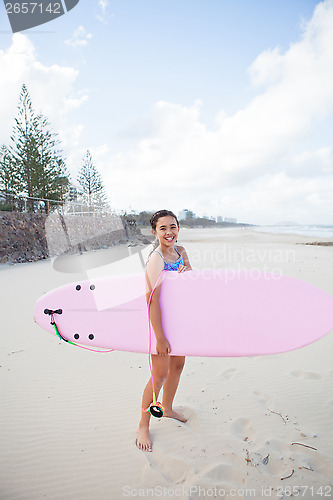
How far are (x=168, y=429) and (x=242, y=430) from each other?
1.59 ft

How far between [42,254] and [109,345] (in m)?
8.91

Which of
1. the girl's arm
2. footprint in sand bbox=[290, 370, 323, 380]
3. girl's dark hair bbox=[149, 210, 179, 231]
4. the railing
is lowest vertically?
footprint in sand bbox=[290, 370, 323, 380]

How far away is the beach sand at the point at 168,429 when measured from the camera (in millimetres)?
1411

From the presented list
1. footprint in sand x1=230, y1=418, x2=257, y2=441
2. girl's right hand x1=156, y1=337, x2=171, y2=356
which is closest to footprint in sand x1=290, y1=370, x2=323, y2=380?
footprint in sand x1=230, y1=418, x2=257, y2=441

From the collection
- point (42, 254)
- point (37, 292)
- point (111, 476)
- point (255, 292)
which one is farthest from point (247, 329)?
point (42, 254)

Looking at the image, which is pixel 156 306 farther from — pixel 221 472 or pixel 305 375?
pixel 305 375

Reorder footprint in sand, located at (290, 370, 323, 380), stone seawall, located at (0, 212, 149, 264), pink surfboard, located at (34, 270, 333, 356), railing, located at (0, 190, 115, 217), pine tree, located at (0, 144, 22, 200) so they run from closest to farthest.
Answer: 1. pink surfboard, located at (34, 270, 333, 356)
2. footprint in sand, located at (290, 370, 323, 380)
3. stone seawall, located at (0, 212, 149, 264)
4. railing, located at (0, 190, 115, 217)
5. pine tree, located at (0, 144, 22, 200)

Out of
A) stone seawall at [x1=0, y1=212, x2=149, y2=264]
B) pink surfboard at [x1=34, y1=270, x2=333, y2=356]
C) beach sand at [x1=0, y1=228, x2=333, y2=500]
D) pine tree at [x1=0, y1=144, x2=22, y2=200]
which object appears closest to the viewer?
beach sand at [x1=0, y1=228, x2=333, y2=500]

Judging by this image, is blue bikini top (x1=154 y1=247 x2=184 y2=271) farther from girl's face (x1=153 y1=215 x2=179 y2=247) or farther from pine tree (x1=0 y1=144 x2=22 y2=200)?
pine tree (x1=0 y1=144 x2=22 y2=200)

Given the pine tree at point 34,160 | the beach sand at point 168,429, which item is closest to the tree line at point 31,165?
the pine tree at point 34,160

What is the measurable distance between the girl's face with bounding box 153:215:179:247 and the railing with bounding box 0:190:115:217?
36.9ft

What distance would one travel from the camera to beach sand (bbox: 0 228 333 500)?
141cm

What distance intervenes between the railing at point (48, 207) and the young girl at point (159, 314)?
1125cm

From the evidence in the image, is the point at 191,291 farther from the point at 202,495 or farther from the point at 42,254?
the point at 42,254
